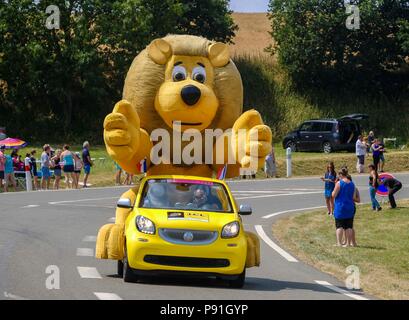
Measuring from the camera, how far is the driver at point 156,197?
1517 centimetres

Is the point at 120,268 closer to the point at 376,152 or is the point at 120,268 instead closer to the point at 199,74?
the point at 199,74

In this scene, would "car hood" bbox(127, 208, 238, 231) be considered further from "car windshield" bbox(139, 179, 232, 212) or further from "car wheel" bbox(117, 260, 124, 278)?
"car wheel" bbox(117, 260, 124, 278)

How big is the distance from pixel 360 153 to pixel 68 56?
777 inches

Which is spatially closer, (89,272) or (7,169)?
(89,272)

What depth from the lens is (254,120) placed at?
17.0m

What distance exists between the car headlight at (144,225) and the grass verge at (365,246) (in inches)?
137

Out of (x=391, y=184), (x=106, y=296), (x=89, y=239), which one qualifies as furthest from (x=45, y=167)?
(x=106, y=296)

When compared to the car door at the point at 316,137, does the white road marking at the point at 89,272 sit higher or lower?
higher

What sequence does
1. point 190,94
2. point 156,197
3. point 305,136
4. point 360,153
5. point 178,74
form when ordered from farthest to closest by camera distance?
1. point 305,136
2. point 360,153
3. point 178,74
4. point 190,94
5. point 156,197

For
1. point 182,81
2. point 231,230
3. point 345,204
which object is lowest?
point 345,204

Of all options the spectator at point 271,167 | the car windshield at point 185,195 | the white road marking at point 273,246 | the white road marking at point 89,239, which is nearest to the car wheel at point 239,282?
the car windshield at point 185,195

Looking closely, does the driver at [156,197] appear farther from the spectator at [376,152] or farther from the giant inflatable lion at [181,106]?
the spectator at [376,152]

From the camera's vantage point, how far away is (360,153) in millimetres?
42438

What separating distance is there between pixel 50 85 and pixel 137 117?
4039cm
